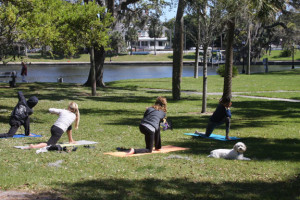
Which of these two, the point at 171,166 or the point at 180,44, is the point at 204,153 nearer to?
the point at 171,166

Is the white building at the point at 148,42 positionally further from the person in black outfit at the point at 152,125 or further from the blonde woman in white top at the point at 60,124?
the person in black outfit at the point at 152,125

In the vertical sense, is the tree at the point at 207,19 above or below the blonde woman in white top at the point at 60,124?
above

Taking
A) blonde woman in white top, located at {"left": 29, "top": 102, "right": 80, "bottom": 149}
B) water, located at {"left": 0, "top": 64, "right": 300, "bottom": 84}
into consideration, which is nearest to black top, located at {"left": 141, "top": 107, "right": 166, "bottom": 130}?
blonde woman in white top, located at {"left": 29, "top": 102, "right": 80, "bottom": 149}

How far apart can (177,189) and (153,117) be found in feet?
10.5

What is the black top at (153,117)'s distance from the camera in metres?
9.91

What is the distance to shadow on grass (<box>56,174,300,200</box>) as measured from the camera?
6559 mm

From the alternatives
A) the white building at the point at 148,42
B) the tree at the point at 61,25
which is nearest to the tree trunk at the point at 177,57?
the tree at the point at 61,25

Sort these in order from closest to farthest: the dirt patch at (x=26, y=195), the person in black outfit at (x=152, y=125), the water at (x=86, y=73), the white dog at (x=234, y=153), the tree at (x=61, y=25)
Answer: the dirt patch at (x=26, y=195)
the white dog at (x=234, y=153)
the person in black outfit at (x=152, y=125)
the tree at (x=61, y=25)
the water at (x=86, y=73)

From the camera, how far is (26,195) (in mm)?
6445

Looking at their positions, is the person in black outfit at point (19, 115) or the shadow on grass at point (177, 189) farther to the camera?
the person in black outfit at point (19, 115)

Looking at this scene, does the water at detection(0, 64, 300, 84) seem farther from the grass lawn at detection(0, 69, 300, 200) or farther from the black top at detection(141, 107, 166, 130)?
the black top at detection(141, 107, 166, 130)

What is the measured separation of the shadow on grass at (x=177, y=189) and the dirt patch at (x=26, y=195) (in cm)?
24

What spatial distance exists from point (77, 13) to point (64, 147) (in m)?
10.1

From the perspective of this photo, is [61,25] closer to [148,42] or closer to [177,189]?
[177,189]
